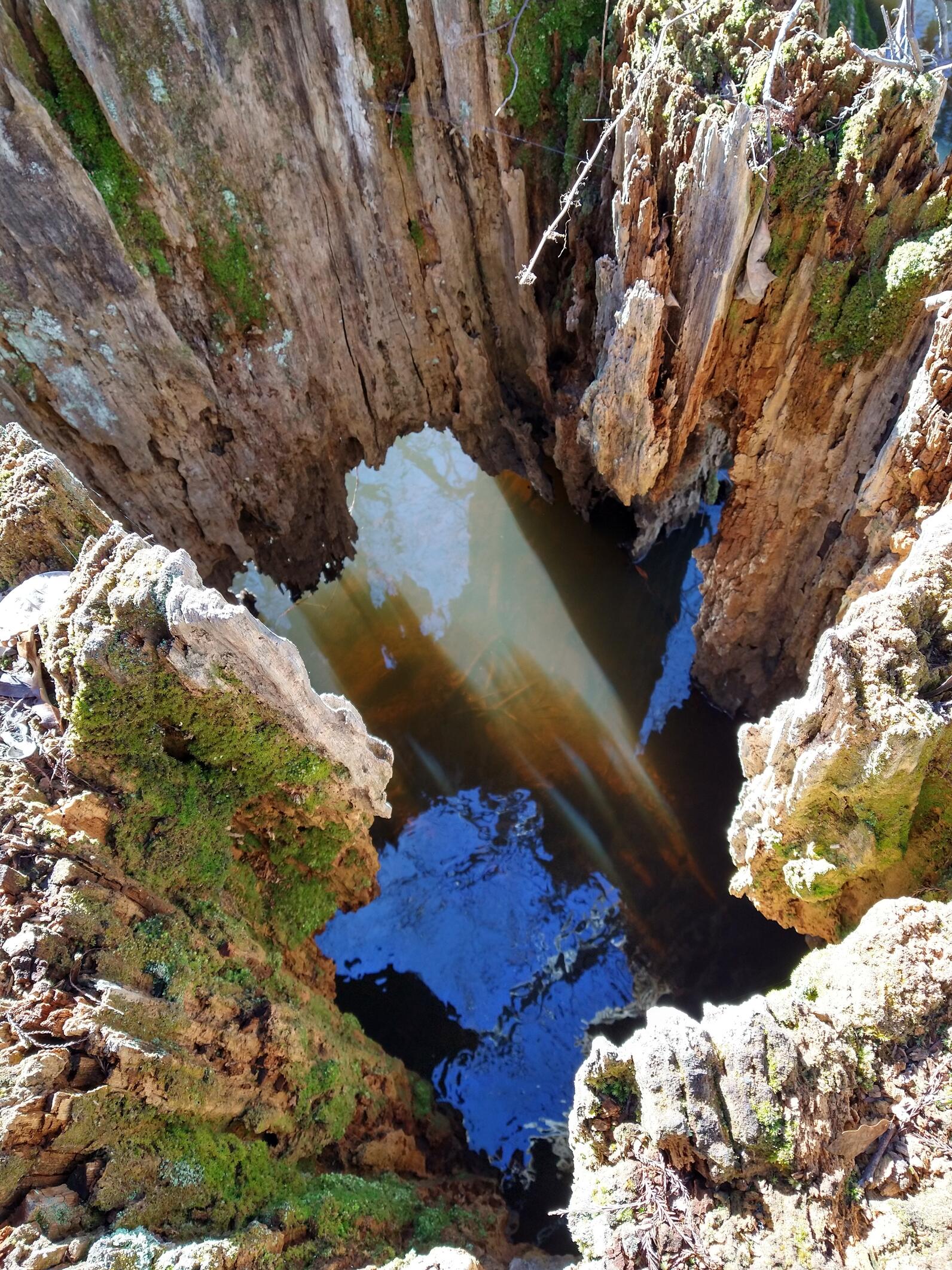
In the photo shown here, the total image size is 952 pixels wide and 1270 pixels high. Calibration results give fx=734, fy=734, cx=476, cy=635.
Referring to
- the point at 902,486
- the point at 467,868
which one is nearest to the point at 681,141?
the point at 902,486

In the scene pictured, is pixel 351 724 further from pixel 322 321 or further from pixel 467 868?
pixel 322 321

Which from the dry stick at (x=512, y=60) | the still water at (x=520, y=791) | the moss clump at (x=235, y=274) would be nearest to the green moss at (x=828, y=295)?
the dry stick at (x=512, y=60)

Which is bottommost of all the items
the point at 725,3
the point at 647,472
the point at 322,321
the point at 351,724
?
the point at 351,724

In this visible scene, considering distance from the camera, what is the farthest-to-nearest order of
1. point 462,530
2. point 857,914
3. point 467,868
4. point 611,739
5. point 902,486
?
1. point 462,530
2. point 611,739
3. point 467,868
4. point 902,486
5. point 857,914

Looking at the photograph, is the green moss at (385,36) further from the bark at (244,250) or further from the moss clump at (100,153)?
the moss clump at (100,153)

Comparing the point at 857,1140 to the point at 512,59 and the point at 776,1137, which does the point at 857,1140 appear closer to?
the point at 776,1137
